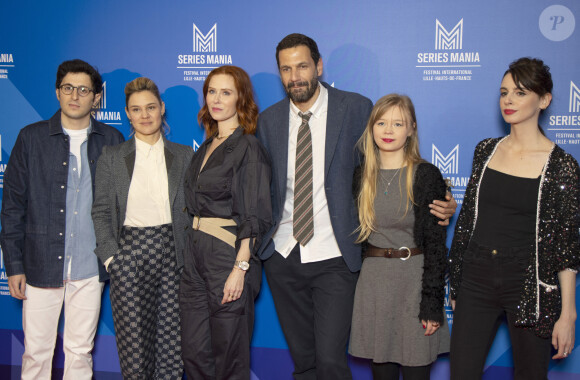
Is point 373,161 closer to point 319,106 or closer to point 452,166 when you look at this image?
point 319,106

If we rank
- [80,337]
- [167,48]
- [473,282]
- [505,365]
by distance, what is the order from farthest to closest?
[167,48], [505,365], [80,337], [473,282]

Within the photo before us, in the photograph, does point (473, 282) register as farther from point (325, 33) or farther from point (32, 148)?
point (32, 148)

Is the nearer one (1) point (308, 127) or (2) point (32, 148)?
(1) point (308, 127)

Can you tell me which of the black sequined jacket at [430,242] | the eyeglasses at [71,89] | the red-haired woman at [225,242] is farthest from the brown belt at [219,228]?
the eyeglasses at [71,89]

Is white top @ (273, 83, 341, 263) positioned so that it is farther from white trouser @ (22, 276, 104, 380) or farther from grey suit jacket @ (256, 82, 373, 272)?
white trouser @ (22, 276, 104, 380)

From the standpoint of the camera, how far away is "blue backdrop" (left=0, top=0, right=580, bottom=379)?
2861 millimetres

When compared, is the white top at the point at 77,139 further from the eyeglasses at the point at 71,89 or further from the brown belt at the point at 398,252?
the brown belt at the point at 398,252

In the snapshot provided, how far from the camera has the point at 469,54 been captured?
9.57ft

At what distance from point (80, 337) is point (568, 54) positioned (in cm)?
334

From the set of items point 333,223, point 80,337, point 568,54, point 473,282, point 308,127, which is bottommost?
point 80,337

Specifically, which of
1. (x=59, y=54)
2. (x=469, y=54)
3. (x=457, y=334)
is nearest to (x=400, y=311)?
(x=457, y=334)

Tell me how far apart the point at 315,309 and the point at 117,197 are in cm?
124

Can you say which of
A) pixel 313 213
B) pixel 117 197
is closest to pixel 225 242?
pixel 313 213

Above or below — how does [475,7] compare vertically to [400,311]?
above
